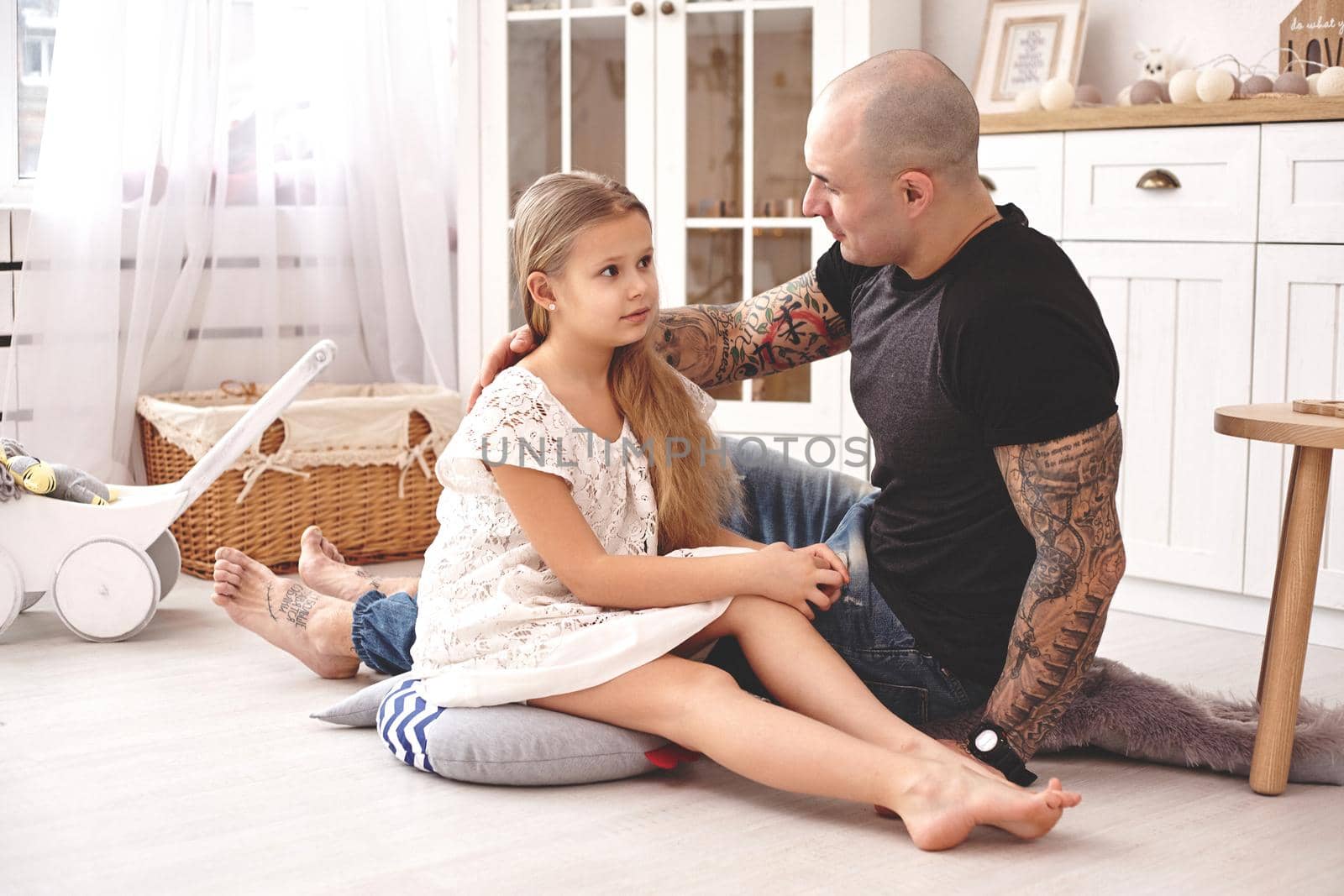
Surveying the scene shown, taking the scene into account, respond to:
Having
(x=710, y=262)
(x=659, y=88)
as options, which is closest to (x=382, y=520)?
(x=710, y=262)

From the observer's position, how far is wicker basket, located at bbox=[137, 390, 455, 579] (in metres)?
2.77

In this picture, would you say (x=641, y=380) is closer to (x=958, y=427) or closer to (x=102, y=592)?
(x=958, y=427)

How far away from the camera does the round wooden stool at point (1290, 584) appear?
1592 mm

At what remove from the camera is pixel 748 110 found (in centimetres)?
303

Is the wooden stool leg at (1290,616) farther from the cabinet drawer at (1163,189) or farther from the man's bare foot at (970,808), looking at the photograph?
the cabinet drawer at (1163,189)

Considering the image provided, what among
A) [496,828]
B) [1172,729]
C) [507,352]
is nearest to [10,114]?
[507,352]

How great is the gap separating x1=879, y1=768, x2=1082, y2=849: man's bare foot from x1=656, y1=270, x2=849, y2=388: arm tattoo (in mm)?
738

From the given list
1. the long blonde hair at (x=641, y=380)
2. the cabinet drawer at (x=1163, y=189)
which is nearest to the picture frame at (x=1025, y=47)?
the cabinet drawer at (x=1163, y=189)

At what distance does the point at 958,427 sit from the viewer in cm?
160

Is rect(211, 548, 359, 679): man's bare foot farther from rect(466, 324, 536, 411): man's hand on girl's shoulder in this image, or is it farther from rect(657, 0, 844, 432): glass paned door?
rect(657, 0, 844, 432): glass paned door

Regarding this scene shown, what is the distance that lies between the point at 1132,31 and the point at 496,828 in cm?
212

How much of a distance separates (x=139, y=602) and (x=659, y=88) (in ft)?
4.87

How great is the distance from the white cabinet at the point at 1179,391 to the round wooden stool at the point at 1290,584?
0.82 metres

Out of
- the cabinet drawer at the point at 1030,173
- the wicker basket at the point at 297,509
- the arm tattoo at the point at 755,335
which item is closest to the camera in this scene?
the arm tattoo at the point at 755,335
